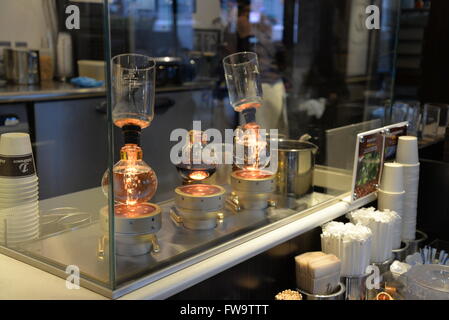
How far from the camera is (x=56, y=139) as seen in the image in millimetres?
3055

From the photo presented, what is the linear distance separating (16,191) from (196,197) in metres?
0.36

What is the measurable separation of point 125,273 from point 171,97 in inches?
107

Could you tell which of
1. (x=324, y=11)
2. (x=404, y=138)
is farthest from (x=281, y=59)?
(x=404, y=138)

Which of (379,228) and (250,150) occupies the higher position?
(250,150)

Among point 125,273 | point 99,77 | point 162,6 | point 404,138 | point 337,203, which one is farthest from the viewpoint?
point 162,6

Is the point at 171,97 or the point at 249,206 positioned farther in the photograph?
the point at 171,97

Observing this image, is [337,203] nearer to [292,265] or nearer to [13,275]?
[292,265]

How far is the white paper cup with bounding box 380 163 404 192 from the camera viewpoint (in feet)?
5.08

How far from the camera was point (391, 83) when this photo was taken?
1.90 metres

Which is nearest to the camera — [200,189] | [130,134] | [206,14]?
[130,134]

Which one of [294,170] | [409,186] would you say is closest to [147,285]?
[294,170]

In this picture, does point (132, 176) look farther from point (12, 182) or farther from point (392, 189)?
point (392, 189)

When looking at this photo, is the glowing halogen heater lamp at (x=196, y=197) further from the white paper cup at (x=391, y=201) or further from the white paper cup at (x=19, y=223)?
the white paper cup at (x=391, y=201)

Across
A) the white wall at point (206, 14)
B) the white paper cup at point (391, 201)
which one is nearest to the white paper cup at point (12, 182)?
the white paper cup at point (391, 201)
